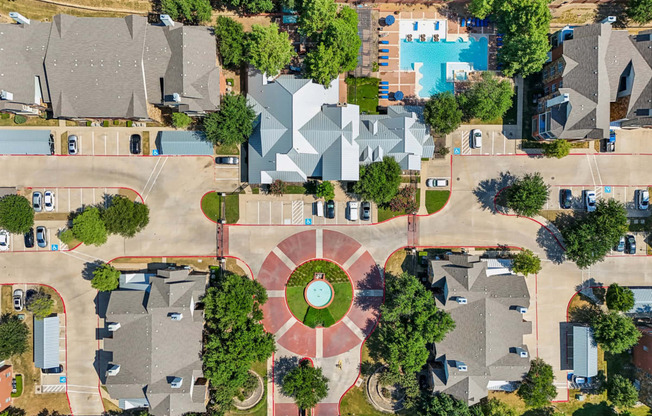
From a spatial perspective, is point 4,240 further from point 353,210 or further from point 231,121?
point 353,210

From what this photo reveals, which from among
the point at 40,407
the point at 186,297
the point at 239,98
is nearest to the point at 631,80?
the point at 239,98

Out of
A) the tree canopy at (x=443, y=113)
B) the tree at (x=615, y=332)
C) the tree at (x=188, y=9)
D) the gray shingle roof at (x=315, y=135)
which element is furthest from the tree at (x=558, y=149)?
the tree at (x=188, y=9)

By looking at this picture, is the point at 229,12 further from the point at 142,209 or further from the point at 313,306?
the point at 313,306

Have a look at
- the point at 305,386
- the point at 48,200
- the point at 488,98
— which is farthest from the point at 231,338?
the point at 488,98

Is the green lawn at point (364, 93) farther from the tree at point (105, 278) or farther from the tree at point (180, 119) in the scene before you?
the tree at point (105, 278)

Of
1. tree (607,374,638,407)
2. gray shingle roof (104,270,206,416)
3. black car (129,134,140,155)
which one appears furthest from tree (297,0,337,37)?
tree (607,374,638,407)

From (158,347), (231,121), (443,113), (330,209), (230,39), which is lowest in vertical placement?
(158,347)
